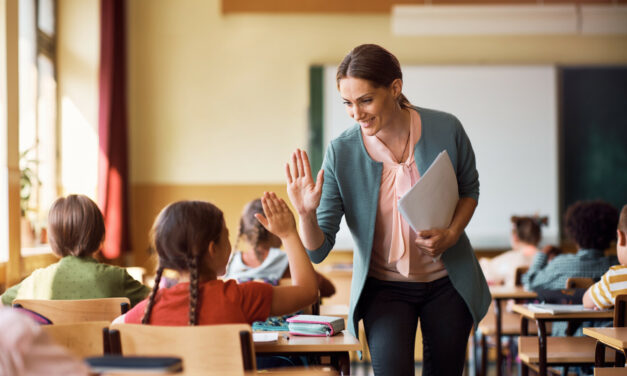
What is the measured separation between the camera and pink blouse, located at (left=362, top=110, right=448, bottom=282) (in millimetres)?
2127

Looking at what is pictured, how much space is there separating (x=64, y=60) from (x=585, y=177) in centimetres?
458

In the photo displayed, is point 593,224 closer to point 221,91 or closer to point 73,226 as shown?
point 73,226

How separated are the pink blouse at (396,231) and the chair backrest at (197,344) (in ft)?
1.84

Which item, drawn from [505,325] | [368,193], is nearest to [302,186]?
[368,193]

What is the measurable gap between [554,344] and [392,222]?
186 centimetres

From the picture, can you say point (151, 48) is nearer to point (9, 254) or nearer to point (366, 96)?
point (9, 254)

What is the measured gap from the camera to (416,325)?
6.95ft

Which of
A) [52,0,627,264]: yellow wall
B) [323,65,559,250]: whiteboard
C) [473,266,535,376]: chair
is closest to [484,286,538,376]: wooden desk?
[473,266,535,376]: chair

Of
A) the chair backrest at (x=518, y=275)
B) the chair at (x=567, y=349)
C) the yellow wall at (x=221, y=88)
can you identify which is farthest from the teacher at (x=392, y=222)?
the yellow wall at (x=221, y=88)

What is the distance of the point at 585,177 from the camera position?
6324 mm

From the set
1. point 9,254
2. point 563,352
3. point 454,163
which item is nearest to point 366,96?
point 454,163

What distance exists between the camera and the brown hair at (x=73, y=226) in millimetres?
2768

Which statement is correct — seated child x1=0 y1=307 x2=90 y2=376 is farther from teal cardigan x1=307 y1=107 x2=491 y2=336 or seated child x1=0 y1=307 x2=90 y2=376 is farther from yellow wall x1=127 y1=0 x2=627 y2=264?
yellow wall x1=127 y1=0 x2=627 y2=264

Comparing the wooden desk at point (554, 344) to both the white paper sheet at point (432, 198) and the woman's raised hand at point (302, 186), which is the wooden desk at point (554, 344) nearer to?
the white paper sheet at point (432, 198)
